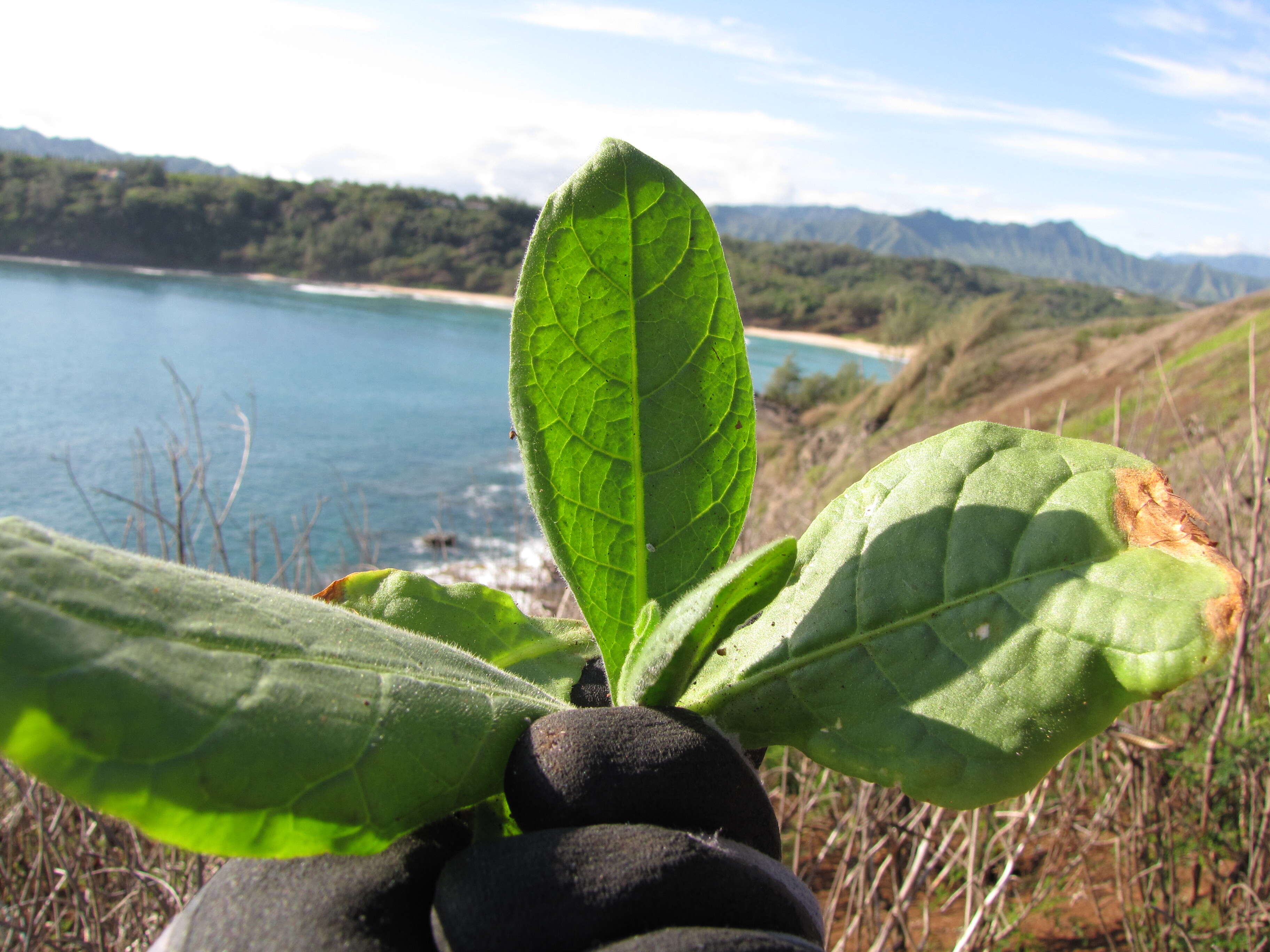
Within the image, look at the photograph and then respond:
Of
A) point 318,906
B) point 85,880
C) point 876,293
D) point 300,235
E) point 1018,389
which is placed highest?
point 876,293

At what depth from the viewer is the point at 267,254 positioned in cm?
4134

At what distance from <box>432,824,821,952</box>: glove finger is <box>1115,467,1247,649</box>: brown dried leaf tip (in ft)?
1.12

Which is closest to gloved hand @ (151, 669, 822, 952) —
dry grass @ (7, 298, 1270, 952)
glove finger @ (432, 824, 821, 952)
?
glove finger @ (432, 824, 821, 952)

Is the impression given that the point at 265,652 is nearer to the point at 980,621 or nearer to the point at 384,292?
the point at 980,621

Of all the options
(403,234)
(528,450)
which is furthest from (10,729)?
(403,234)

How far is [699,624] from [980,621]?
214 mm

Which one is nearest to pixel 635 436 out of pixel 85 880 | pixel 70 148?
pixel 85 880

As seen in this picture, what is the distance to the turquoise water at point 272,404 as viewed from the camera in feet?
37.2

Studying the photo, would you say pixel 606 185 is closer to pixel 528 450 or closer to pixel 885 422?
pixel 528 450

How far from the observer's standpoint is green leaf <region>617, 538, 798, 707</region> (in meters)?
0.52

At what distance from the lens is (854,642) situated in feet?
1.99

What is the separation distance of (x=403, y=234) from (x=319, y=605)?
4446 centimetres

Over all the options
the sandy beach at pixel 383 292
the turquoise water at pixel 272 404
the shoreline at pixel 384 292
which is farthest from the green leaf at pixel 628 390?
Answer: the sandy beach at pixel 383 292

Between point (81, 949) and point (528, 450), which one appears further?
point (81, 949)
